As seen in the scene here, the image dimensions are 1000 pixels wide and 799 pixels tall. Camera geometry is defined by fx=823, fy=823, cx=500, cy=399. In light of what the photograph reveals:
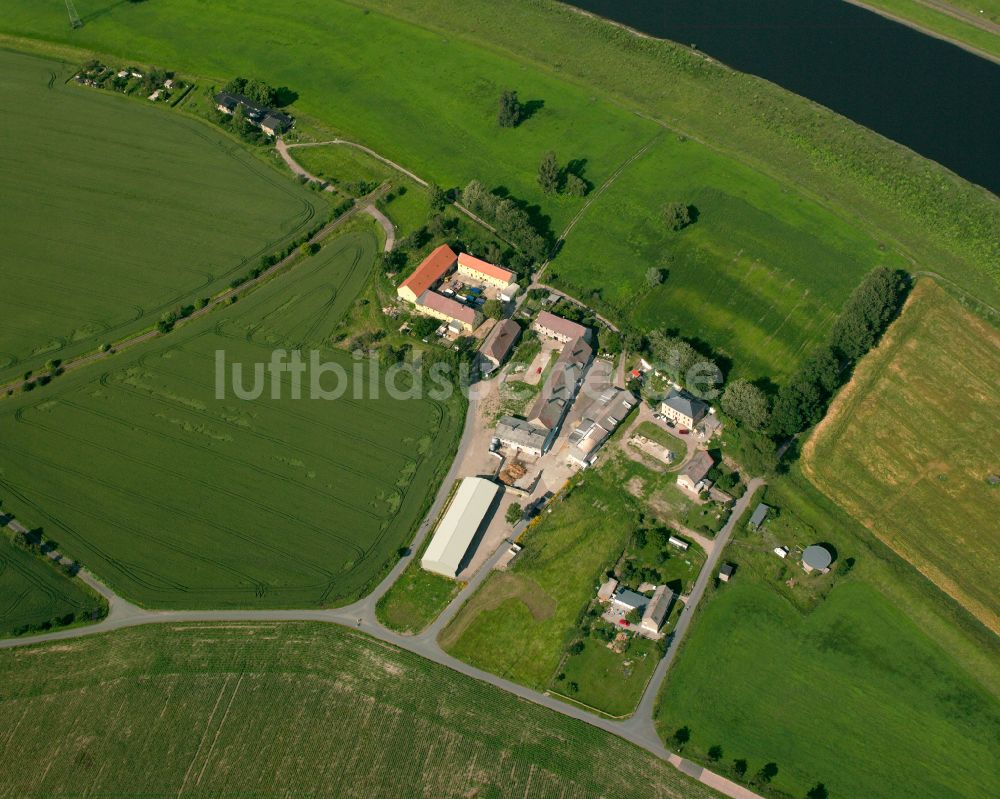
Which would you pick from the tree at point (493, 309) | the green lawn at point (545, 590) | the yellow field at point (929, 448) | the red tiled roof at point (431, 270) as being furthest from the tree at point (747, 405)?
the red tiled roof at point (431, 270)

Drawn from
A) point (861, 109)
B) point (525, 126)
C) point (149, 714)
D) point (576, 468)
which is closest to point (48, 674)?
point (149, 714)

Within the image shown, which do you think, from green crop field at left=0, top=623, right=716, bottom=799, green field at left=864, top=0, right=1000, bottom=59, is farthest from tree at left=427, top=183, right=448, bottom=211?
green field at left=864, top=0, right=1000, bottom=59

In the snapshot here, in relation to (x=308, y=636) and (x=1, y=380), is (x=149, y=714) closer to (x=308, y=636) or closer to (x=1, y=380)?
(x=308, y=636)

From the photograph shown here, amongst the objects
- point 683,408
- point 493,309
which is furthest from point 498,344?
point 683,408

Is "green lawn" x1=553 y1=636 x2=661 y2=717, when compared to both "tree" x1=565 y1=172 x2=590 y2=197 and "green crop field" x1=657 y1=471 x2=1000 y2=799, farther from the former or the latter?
"tree" x1=565 y1=172 x2=590 y2=197

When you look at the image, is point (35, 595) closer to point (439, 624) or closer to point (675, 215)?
point (439, 624)

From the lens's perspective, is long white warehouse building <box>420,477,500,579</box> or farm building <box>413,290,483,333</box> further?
farm building <box>413,290,483,333</box>

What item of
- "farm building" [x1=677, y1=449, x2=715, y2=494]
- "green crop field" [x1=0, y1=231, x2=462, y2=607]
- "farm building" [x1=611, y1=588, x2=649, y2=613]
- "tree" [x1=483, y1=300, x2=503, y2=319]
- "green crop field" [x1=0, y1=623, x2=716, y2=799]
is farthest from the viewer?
"tree" [x1=483, y1=300, x2=503, y2=319]

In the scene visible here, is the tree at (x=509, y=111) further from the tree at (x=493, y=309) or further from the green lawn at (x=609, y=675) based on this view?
the green lawn at (x=609, y=675)
